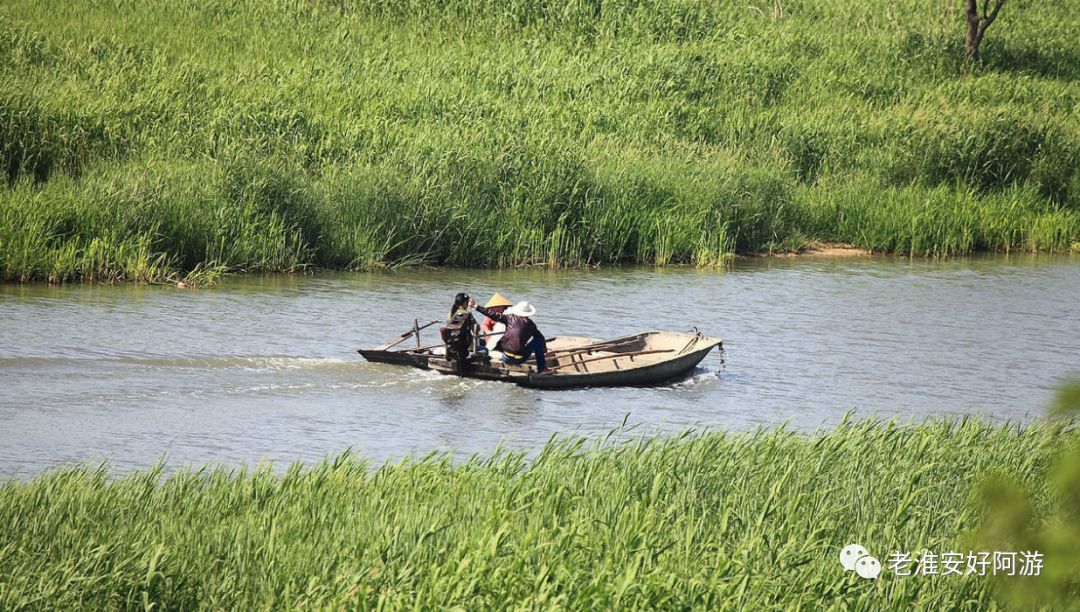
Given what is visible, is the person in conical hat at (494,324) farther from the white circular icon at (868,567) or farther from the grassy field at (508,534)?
the white circular icon at (868,567)

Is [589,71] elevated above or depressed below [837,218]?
above

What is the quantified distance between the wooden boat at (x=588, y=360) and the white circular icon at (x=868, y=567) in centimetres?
696

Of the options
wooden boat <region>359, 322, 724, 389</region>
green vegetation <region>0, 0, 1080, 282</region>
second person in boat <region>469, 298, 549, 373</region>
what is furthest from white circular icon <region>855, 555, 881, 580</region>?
green vegetation <region>0, 0, 1080, 282</region>

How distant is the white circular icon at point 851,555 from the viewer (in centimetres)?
713

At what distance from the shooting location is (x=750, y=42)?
33.8 m

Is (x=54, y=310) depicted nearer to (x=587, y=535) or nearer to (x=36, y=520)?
(x=36, y=520)

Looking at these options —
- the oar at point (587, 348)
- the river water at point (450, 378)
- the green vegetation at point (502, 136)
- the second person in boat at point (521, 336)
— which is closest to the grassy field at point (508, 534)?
the river water at point (450, 378)

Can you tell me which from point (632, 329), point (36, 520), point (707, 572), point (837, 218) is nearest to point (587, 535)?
point (707, 572)

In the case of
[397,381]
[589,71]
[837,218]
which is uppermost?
[589,71]

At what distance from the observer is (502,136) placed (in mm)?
23703

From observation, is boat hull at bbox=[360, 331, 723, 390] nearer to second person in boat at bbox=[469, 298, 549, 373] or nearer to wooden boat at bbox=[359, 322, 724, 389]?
wooden boat at bbox=[359, 322, 724, 389]

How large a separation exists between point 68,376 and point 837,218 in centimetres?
1652

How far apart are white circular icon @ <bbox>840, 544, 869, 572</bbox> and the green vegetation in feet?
44.6

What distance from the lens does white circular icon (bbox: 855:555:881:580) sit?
6.96 meters
